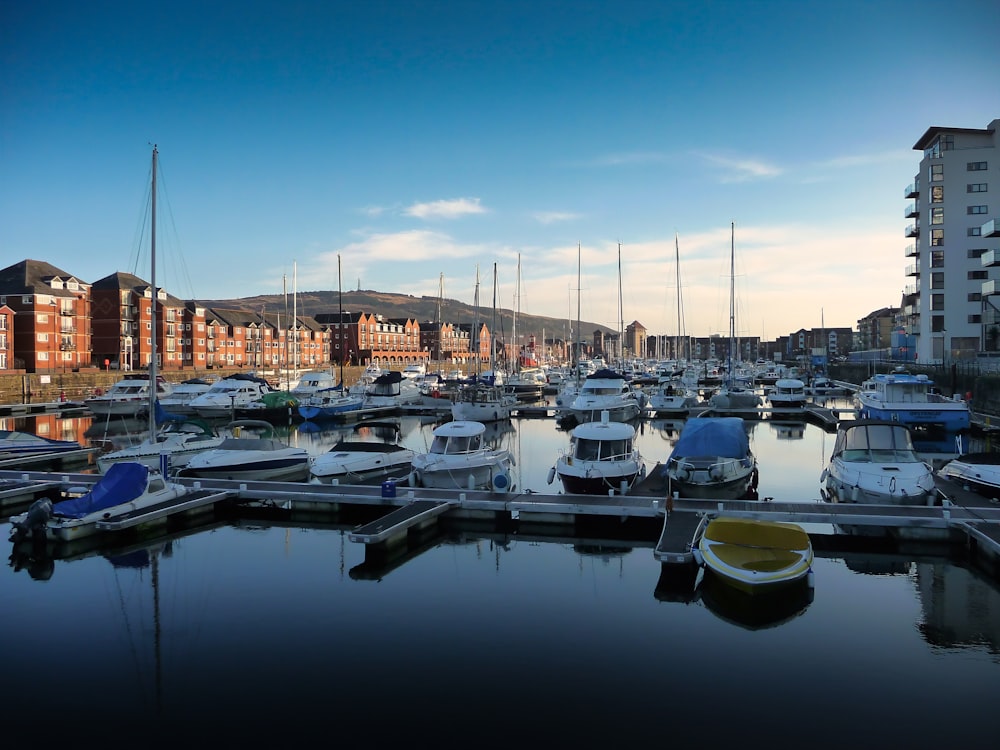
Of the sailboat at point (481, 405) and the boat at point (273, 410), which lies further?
the boat at point (273, 410)

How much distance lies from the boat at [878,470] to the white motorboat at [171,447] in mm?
24360

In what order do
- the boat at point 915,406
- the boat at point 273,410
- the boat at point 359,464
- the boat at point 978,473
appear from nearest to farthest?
the boat at point 978,473, the boat at point 359,464, the boat at point 915,406, the boat at point 273,410

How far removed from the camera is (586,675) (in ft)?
42.0

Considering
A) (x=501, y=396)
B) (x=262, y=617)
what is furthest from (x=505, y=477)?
(x=501, y=396)

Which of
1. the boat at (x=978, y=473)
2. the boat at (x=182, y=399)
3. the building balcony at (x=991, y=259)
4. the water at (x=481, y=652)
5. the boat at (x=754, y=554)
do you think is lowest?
the water at (x=481, y=652)

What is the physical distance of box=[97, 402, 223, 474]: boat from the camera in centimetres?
2953

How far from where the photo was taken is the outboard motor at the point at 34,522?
19906 mm

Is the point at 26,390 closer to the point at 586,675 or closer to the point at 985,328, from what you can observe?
the point at 586,675

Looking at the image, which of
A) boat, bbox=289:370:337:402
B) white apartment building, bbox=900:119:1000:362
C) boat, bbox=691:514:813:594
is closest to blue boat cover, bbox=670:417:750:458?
boat, bbox=691:514:813:594

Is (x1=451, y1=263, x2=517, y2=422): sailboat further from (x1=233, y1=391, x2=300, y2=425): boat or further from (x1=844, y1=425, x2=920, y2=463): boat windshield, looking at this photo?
(x1=844, y1=425, x2=920, y2=463): boat windshield

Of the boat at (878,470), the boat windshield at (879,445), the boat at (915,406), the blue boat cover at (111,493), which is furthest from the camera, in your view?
the boat at (915,406)

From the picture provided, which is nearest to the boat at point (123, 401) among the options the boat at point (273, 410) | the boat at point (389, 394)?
the boat at point (273, 410)

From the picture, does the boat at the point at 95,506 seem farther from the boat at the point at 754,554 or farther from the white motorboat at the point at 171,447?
the boat at the point at 754,554

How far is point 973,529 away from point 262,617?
59.0 feet
